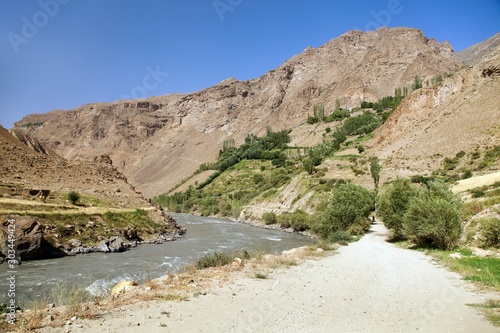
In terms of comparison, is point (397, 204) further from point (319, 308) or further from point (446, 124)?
point (446, 124)

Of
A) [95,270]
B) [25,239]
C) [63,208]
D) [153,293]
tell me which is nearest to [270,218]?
[63,208]

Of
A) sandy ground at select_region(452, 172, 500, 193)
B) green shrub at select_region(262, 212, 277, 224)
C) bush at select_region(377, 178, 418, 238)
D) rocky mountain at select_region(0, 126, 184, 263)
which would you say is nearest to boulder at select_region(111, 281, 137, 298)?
rocky mountain at select_region(0, 126, 184, 263)

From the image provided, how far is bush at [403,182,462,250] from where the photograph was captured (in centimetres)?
1936

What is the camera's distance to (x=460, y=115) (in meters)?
61.3

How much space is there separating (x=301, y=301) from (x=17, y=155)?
121 feet

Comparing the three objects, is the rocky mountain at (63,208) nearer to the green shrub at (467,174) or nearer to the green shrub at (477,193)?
the green shrub at (477,193)

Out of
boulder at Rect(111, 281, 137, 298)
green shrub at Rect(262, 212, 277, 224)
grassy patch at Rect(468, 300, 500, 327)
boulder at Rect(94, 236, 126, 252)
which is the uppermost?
boulder at Rect(111, 281, 137, 298)

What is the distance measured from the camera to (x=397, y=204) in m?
28.6

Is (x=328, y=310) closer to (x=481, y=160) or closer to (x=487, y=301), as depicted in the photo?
(x=487, y=301)

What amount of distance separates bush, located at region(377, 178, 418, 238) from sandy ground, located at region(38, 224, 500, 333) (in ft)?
47.3

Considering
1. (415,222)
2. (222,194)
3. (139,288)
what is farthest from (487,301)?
(222,194)

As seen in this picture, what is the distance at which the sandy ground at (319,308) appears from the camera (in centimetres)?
757

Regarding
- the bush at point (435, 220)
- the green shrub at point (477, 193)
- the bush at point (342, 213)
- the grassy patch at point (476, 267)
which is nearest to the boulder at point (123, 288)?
the grassy patch at point (476, 267)

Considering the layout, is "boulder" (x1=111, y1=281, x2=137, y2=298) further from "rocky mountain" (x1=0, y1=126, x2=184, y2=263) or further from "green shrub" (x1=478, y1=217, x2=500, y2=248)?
"green shrub" (x1=478, y1=217, x2=500, y2=248)
